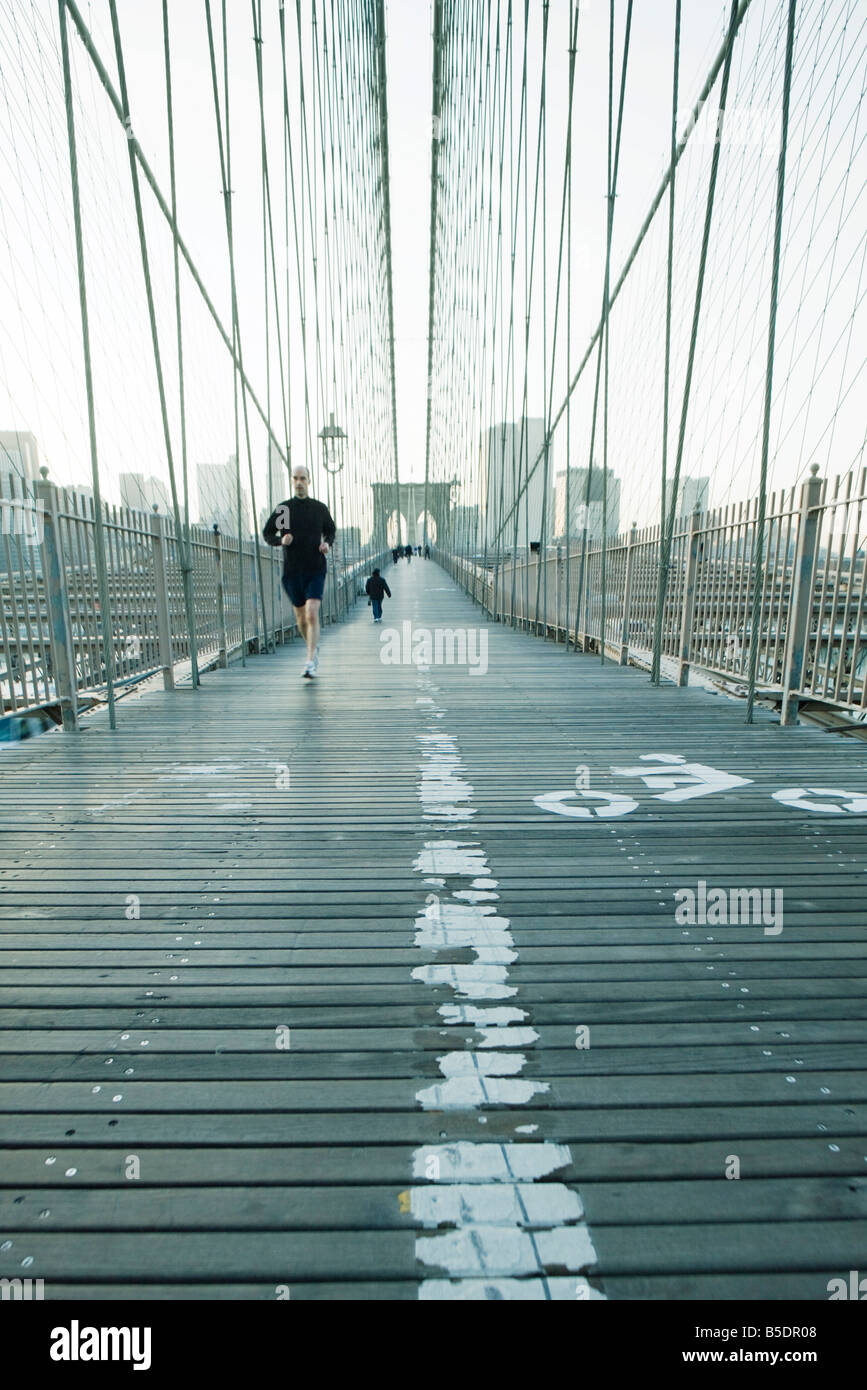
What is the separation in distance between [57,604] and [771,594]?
355cm

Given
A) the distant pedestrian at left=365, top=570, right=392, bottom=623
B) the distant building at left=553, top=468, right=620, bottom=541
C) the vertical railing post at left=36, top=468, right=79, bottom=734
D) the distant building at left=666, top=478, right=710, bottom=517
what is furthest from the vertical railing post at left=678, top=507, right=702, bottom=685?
the distant pedestrian at left=365, top=570, right=392, bottom=623

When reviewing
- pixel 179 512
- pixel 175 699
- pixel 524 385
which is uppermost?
pixel 524 385

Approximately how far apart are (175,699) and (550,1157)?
4370 mm

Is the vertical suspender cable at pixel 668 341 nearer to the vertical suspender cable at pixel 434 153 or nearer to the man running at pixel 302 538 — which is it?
the man running at pixel 302 538

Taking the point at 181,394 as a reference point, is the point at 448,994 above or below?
below

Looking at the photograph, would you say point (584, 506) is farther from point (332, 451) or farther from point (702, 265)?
point (332, 451)

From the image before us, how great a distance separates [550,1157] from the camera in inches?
40.3

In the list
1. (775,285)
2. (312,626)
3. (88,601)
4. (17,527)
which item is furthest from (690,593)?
(17,527)

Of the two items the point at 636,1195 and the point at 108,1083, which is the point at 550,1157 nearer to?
the point at 636,1195

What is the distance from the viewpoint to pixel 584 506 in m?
8.70

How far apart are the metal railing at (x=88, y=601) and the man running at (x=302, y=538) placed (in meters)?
0.65

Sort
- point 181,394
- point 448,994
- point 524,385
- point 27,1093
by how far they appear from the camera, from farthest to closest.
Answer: point 524,385 → point 181,394 → point 448,994 → point 27,1093

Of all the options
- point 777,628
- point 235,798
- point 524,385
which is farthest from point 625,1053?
point 524,385
